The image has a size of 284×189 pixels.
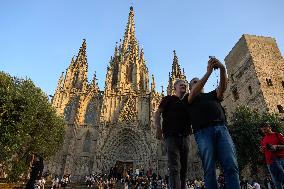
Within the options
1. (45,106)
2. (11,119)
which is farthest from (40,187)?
(45,106)

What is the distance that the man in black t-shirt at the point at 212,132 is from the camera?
10.5ft

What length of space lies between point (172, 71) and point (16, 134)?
81.5 ft

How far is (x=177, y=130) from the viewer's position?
4.45m

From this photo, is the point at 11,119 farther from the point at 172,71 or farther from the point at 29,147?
the point at 172,71

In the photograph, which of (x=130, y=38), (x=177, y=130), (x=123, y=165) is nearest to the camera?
(x=177, y=130)

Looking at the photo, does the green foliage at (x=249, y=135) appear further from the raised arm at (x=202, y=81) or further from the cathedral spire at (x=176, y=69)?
the raised arm at (x=202, y=81)

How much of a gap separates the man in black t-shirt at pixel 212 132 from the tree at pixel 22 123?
1480 cm

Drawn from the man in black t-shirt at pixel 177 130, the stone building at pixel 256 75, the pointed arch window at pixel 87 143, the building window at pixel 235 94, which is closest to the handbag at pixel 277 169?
the man in black t-shirt at pixel 177 130

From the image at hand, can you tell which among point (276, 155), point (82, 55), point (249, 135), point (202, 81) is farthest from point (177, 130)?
point (82, 55)

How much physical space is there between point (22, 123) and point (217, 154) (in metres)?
19.1

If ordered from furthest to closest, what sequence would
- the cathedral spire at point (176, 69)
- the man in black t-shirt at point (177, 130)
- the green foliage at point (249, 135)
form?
the cathedral spire at point (176, 69) → the green foliage at point (249, 135) → the man in black t-shirt at point (177, 130)

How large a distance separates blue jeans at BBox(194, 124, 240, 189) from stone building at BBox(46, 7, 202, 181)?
85.9 ft

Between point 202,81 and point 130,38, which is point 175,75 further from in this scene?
point 202,81

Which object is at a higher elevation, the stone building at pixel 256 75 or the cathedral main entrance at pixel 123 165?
the stone building at pixel 256 75
